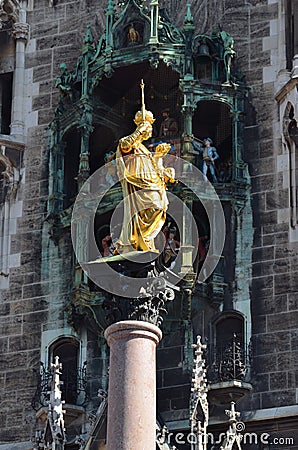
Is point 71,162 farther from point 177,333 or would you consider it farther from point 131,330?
point 131,330

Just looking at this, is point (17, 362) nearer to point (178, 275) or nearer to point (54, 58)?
point (178, 275)

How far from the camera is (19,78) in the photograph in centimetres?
2780

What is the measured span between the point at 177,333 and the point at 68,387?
1901 mm

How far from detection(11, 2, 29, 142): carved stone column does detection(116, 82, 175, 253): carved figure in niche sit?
4599mm

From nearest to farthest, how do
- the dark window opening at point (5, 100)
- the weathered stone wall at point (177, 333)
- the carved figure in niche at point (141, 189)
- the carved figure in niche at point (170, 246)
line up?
the carved figure in niche at point (141, 189) < the weathered stone wall at point (177, 333) < the carved figure in niche at point (170, 246) < the dark window opening at point (5, 100)

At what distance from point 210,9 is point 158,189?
226 inches

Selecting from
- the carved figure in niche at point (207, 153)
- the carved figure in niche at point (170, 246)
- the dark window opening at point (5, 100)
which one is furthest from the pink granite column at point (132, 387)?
the dark window opening at point (5, 100)

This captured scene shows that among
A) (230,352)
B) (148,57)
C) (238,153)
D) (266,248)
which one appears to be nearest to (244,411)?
(230,352)

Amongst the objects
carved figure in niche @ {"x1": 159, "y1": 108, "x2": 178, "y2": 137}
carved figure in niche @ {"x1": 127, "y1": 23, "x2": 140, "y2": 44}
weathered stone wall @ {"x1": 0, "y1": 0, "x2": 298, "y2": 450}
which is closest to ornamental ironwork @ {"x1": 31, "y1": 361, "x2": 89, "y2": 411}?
weathered stone wall @ {"x1": 0, "y1": 0, "x2": 298, "y2": 450}

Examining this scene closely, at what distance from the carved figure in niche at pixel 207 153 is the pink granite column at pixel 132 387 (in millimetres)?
5899

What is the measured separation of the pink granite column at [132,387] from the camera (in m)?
19.3

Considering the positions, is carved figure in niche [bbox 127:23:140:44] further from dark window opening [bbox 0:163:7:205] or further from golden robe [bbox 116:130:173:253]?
golden robe [bbox 116:130:173:253]

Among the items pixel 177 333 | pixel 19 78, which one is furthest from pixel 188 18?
pixel 177 333

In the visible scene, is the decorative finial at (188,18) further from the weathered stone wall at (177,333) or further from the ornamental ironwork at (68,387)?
the ornamental ironwork at (68,387)
